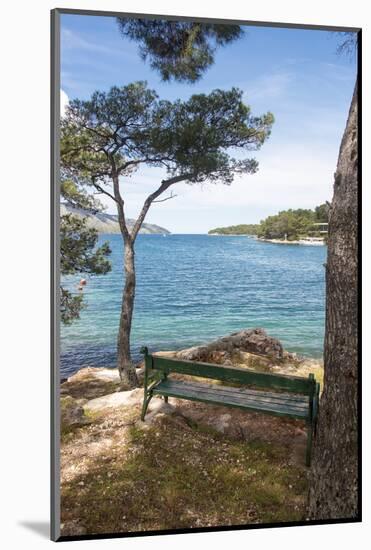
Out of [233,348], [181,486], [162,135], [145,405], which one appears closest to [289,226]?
[233,348]

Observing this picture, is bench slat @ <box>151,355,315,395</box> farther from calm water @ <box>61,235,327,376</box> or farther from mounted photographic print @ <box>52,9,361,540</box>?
calm water @ <box>61,235,327,376</box>

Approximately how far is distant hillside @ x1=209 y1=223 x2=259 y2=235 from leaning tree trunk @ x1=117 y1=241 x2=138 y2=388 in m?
0.65

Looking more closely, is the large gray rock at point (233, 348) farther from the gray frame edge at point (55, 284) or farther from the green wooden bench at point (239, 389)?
the gray frame edge at point (55, 284)

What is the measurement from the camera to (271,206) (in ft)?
11.4

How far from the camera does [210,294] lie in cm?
340

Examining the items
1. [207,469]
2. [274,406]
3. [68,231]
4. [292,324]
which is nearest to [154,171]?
[68,231]

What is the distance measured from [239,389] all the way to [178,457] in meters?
0.71

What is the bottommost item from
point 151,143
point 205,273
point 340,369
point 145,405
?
point 145,405

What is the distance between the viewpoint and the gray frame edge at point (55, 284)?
2.86m

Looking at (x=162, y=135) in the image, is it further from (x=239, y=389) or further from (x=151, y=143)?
(x=239, y=389)

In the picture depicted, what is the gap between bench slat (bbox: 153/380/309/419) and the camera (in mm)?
3260

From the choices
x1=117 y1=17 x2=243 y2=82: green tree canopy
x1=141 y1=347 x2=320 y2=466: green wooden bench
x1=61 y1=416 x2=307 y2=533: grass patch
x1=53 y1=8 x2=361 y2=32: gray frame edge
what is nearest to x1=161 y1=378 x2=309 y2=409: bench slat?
x1=141 y1=347 x2=320 y2=466: green wooden bench

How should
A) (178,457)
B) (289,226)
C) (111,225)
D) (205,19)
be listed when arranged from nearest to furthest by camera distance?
(205,19) < (178,457) < (111,225) < (289,226)

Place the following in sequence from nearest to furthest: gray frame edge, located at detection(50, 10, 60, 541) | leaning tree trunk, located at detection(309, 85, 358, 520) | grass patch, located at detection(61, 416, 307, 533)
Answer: gray frame edge, located at detection(50, 10, 60, 541), grass patch, located at detection(61, 416, 307, 533), leaning tree trunk, located at detection(309, 85, 358, 520)
